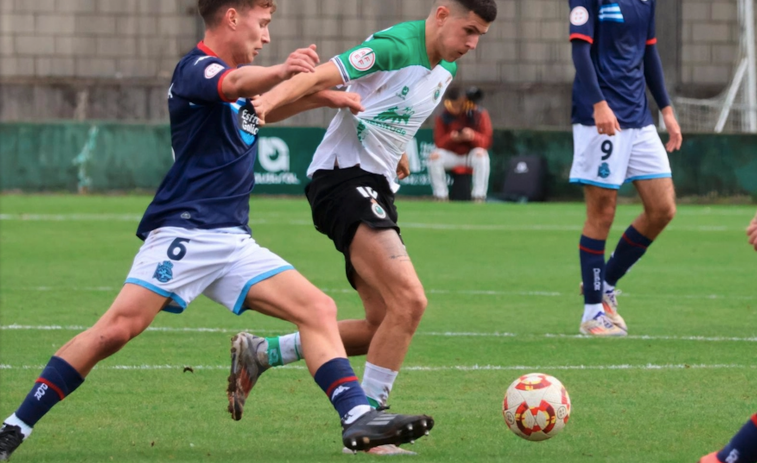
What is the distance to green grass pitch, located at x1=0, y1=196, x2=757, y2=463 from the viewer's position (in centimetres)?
530

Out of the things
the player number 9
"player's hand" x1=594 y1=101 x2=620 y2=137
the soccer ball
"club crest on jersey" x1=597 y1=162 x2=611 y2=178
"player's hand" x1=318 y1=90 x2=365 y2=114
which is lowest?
the soccer ball

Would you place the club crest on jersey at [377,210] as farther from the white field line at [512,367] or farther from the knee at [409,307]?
the white field line at [512,367]

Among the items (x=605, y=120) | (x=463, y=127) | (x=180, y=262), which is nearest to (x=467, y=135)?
(x=463, y=127)

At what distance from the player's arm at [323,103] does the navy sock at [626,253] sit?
3762 mm

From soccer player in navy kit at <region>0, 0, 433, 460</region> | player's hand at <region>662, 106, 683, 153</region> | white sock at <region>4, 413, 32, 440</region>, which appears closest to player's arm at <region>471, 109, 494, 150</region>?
player's hand at <region>662, 106, 683, 153</region>

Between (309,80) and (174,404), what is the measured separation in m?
1.85

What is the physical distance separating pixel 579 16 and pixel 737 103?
65.9 ft

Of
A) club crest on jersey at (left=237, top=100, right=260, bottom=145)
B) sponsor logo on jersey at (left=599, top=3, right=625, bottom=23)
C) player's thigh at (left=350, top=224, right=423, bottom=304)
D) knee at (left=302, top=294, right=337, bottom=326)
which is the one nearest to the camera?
knee at (left=302, top=294, right=337, bottom=326)

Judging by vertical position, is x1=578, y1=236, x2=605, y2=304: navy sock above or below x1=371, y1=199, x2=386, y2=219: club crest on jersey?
below

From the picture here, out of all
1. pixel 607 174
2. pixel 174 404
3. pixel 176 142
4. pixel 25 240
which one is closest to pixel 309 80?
pixel 176 142

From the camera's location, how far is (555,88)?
29.0 m

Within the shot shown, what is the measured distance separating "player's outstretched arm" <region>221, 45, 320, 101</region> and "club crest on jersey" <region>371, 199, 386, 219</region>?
1.09 m

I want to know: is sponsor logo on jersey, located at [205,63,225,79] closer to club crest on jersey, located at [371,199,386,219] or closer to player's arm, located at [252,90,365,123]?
player's arm, located at [252,90,365,123]

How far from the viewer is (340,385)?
193 inches
